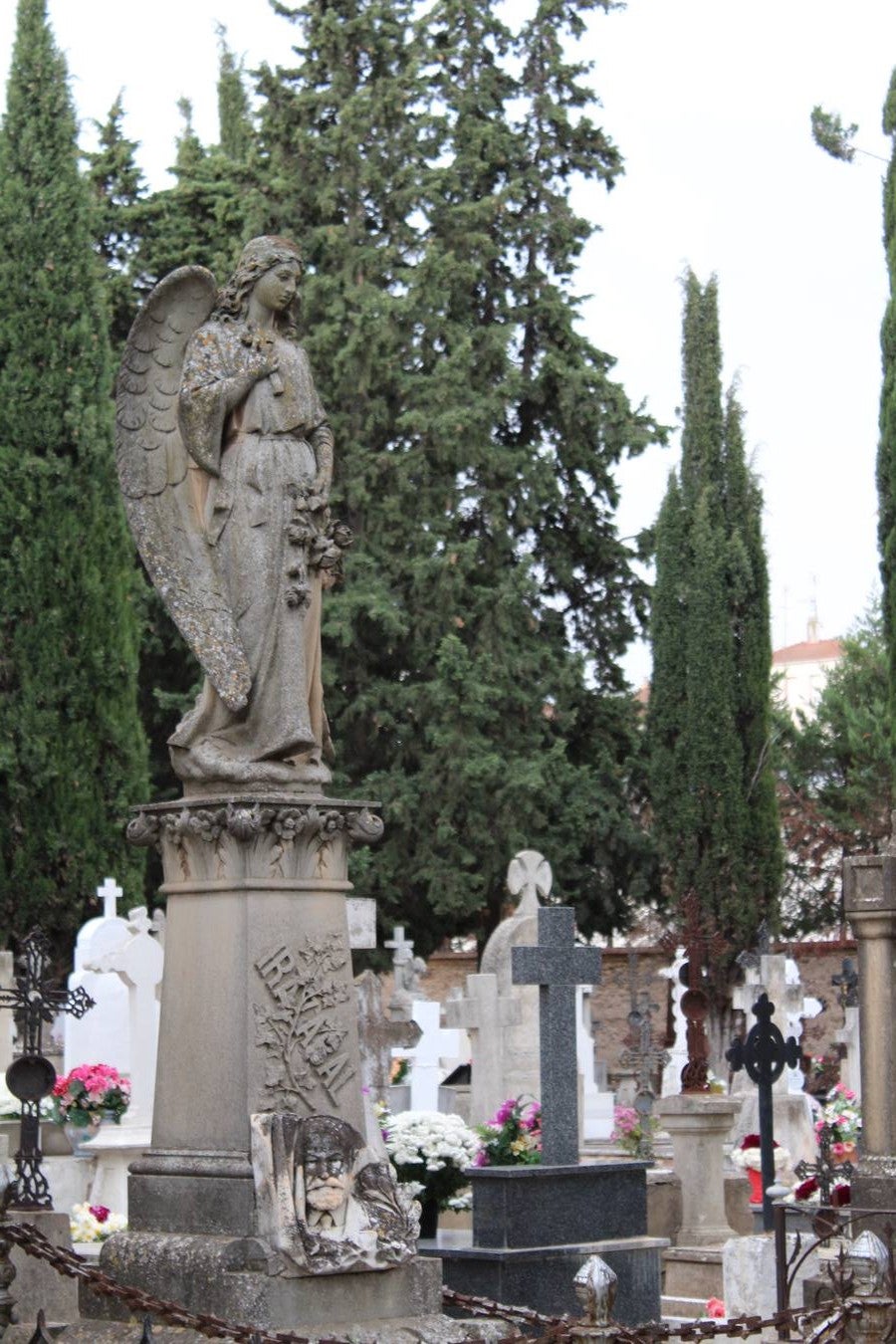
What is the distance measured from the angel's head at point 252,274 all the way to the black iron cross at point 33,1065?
3672 millimetres

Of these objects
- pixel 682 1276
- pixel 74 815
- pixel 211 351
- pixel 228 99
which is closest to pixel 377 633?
pixel 74 815

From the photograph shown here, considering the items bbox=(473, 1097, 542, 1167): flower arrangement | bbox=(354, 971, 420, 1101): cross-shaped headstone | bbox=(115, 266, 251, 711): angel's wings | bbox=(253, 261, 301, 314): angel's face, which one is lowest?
bbox=(473, 1097, 542, 1167): flower arrangement

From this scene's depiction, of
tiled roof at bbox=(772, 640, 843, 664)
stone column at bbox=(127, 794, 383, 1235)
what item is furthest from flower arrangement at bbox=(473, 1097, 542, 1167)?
tiled roof at bbox=(772, 640, 843, 664)

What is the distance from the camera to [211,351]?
7.78 meters

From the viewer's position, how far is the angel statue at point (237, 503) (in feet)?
24.4

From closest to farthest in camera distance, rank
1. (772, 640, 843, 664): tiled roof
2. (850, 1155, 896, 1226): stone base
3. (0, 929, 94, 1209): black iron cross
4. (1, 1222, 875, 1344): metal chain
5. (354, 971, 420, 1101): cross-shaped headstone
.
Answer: (1, 1222, 875, 1344): metal chain → (0, 929, 94, 1209): black iron cross → (850, 1155, 896, 1226): stone base → (354, 971, 420, 1101): cross-shaped headstone → (772, 640, 843, 664): tiled roof

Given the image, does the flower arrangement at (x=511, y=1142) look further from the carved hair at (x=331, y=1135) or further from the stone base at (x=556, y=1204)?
the carved hair at (x=331, y=1135)

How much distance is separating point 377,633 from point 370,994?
12.3 m

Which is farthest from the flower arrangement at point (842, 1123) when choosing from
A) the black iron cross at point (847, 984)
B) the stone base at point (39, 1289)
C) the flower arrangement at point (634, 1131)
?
the stone base at point (39, 1289)

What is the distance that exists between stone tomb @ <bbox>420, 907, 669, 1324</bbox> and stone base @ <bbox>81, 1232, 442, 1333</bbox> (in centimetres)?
376

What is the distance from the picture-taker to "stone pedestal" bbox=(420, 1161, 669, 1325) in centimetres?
1085

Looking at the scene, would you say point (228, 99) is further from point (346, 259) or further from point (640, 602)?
point (640, 602)

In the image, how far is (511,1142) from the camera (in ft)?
39.0

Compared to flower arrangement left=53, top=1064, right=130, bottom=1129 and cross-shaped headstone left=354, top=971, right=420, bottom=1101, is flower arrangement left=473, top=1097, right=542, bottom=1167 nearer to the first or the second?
cross-shaped headstone left=354, top=971, right=420, bottom=1101
